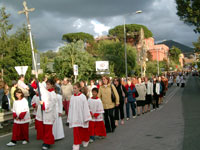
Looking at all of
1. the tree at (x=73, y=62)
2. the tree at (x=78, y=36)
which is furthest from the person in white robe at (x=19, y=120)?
the tree at (x=78, y=36)

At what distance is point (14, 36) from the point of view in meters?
39.2

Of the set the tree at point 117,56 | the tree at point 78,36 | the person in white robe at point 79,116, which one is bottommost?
the person in white robe at point 79,116

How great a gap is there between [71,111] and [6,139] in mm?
2787

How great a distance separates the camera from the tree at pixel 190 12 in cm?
2394

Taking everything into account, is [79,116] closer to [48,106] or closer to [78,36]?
[48,106]

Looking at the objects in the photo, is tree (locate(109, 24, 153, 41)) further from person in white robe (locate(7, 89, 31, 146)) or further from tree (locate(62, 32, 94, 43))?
person in white robe (locate(7, 89, 31, 146))

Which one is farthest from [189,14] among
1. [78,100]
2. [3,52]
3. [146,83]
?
[3,52]

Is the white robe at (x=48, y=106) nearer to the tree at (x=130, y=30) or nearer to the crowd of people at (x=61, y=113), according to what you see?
the crowd of people at (x=61, y=113)

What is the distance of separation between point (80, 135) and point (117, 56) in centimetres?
4146

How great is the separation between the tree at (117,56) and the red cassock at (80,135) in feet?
128

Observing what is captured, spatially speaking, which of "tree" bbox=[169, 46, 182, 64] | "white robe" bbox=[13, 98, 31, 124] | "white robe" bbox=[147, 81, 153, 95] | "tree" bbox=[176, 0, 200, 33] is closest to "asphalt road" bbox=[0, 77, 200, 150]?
"white robe" bbox=[13, 98, 31, 124]

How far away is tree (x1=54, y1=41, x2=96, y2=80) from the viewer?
35625 millimetres

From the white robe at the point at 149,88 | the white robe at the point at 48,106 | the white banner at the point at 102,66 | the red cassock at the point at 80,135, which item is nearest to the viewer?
the red cassock at the point at 80,135

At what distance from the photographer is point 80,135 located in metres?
6.50
